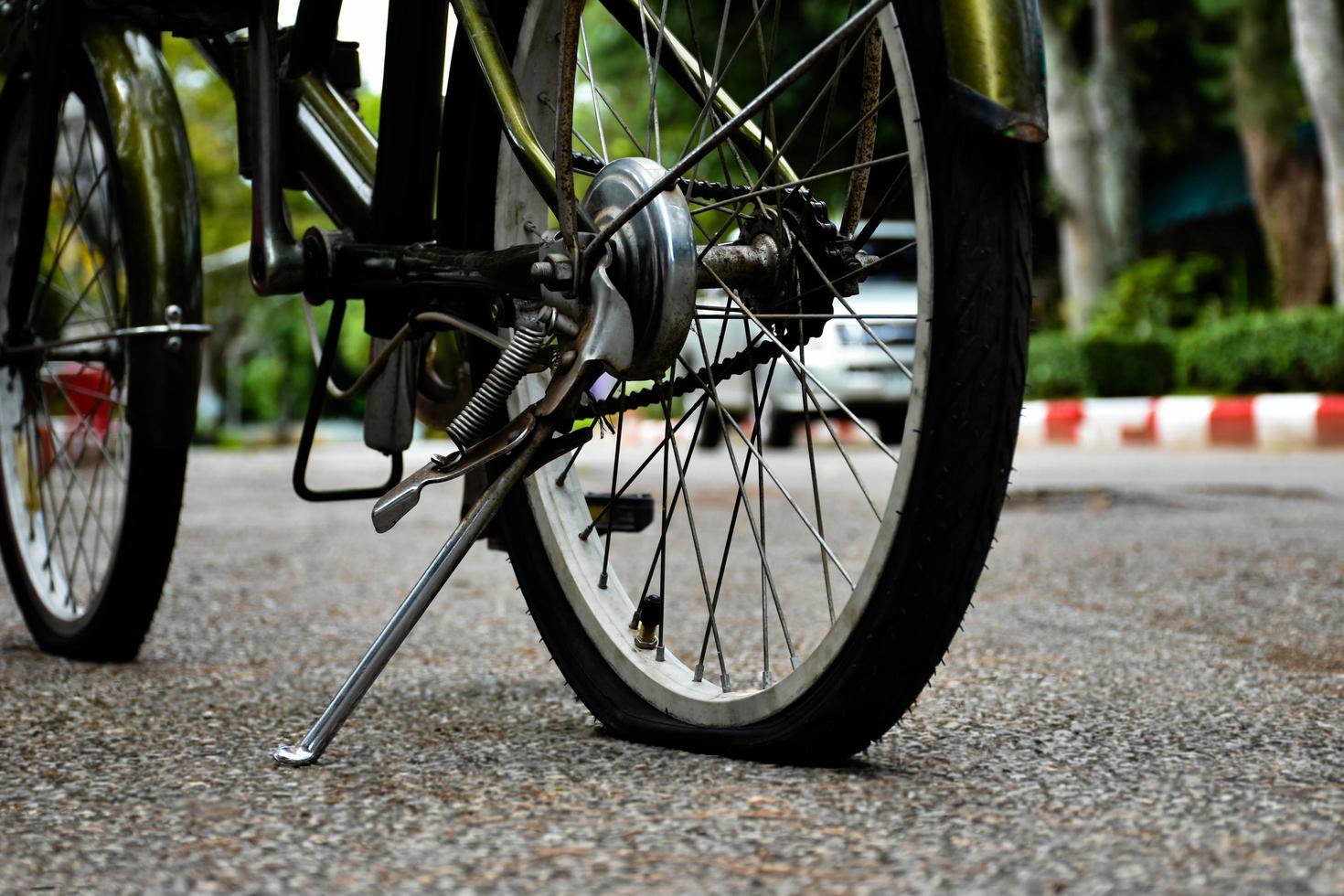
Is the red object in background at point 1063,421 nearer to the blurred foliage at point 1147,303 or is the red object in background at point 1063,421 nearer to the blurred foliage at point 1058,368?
the blurred foliage at point 1058,368

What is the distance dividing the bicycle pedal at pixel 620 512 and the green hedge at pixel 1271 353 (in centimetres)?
1041

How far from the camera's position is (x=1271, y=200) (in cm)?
1609

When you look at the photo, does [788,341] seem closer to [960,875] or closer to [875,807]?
[875,807]

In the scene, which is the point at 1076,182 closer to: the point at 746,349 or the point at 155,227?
the point at 155,227

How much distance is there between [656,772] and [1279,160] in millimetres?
15356

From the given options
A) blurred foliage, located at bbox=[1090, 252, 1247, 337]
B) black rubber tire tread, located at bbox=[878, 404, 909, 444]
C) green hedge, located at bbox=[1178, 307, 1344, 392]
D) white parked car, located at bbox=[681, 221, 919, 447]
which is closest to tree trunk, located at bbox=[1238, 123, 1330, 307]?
blurred foliage, located at bbox=[1090, 252, 1247, 337]

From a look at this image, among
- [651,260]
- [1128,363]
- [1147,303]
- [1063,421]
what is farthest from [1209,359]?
[651,260]

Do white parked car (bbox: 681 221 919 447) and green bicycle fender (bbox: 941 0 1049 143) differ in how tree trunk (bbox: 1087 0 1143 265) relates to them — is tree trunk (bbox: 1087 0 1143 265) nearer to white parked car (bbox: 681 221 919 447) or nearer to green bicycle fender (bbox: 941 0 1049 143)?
white parked car (bbox: 681 221 919 447)

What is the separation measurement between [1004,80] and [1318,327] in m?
11.1

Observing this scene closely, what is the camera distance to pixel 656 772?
1.78 m

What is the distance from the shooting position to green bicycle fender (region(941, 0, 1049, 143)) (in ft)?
4.90

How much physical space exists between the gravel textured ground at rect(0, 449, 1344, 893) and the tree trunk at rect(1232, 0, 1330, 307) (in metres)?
13.2

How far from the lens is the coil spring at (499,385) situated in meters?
1.95

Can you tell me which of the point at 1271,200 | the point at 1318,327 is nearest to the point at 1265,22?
the point at 1271,200
